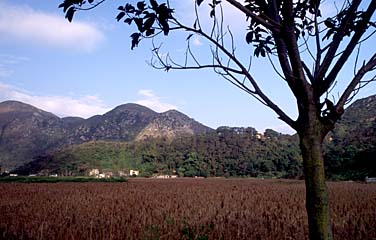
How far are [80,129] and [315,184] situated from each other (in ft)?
596

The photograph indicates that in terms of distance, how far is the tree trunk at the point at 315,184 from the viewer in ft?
7.36

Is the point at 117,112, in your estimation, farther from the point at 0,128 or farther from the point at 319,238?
the point at 319,238

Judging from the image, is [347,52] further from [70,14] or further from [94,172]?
[94,172]

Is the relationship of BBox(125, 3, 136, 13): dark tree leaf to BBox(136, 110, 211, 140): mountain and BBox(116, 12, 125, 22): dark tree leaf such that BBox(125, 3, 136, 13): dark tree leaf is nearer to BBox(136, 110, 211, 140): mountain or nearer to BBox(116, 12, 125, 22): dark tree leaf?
BBox(116, 12, 125, 22): dark tree leaf

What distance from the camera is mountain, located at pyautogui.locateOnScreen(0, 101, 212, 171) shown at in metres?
164

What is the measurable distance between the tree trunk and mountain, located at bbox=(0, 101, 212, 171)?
516 ft

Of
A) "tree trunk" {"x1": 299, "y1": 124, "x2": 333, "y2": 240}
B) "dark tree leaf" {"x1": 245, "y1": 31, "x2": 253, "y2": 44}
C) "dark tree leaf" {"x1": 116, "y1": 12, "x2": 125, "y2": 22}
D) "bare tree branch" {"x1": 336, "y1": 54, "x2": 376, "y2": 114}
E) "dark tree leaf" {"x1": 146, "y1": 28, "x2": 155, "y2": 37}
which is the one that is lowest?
"tree trunk" {"x1": 299, "y1": 124, "x2": 333, "y2": 240}

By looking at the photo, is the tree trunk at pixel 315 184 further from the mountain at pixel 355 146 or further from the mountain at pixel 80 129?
the mountain at pixel 80 129

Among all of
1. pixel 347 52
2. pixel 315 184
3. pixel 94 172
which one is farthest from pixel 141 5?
pixel 94 172

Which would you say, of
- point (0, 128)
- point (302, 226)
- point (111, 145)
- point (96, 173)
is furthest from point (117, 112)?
point (302, 226)

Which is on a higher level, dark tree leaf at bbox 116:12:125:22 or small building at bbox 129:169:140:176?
small building at bbox 129:169:140:176

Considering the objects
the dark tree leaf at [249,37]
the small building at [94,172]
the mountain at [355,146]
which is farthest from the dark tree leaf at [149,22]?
the small building at [94,172]

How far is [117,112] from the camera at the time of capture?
192000mm

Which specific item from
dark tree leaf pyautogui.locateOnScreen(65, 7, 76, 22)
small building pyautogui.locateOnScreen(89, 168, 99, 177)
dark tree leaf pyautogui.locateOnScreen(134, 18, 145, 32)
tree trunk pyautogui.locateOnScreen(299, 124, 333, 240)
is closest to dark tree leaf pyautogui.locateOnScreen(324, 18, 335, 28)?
tree trunk pyautogui.locateOnScreen(299, 124, 333, 240)
